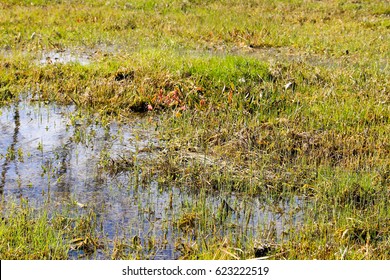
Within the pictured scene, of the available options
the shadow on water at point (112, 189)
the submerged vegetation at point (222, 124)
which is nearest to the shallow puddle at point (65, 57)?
the submerged vegetation at point (222, 124)

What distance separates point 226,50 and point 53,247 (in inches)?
342

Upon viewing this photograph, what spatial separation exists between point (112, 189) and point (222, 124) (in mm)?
2310

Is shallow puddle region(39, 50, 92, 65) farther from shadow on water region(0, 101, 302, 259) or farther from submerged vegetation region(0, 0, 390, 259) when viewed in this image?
shadow on water region(0, 101, 302, 259)

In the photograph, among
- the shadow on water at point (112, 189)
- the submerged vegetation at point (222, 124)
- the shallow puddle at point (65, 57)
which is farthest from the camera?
the shallow puddle at point (65, 57)

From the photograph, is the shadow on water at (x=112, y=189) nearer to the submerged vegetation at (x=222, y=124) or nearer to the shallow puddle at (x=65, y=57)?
the submerged vegetation at (x=222, y=124)

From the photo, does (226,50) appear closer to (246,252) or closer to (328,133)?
(328,133)

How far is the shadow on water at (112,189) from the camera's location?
5535mm

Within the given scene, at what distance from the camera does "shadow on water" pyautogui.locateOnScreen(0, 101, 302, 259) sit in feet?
18.2

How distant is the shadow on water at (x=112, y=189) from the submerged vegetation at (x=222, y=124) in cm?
3

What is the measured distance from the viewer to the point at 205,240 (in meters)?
5.36

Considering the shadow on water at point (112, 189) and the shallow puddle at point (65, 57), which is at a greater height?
the shadow on water at point (112, 189)

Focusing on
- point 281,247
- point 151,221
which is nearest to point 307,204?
point 281,247

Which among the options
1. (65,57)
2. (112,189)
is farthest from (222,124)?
(65,57)

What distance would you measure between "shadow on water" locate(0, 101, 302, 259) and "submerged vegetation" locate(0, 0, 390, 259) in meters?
0.03
